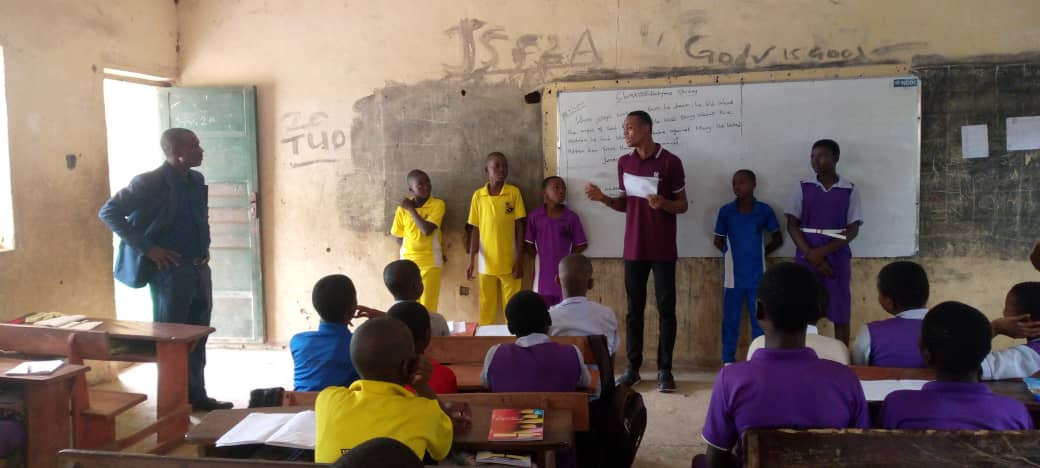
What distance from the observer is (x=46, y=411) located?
9.02 feet

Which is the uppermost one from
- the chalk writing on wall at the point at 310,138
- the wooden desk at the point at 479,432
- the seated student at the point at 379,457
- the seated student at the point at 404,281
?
the chalk writing on wall at the point at 310,138

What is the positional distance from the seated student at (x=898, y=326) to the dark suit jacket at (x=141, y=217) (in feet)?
11.1

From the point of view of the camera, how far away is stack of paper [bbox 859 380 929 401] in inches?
79.7

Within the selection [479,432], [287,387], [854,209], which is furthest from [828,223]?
[287,387]

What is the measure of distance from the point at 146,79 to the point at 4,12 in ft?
4.18

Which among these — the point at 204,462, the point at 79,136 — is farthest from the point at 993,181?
the point at 79,136

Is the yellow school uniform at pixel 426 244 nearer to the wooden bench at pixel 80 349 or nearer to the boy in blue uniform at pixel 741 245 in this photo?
the boy in blue uniform at pixel 741 245

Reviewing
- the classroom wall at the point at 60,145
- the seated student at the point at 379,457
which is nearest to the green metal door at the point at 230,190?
the classroom wall at the point at 60,145

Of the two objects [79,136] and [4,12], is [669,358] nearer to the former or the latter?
[79,136]

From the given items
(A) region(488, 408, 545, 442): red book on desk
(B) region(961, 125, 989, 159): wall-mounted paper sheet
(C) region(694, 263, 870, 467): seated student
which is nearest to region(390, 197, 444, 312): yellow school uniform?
(A) region(488, 408, 545, 442): red book on desk

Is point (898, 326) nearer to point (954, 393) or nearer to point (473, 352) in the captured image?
point (954, 393)

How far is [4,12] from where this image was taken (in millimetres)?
3926

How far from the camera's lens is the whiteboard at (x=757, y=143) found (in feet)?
14.9

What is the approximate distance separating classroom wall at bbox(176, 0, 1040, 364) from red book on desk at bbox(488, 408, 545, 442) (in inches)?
119
